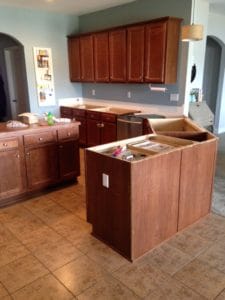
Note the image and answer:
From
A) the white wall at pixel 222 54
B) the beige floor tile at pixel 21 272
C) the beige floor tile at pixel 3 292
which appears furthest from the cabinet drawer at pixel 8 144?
the white wall at pixel 222 54

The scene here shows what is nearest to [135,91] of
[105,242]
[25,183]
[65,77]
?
[65,77]

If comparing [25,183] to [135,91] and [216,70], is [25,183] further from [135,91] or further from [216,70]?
[216,70]

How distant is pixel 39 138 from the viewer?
339cm

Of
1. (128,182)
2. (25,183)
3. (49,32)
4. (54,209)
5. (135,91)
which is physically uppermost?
(49,32)

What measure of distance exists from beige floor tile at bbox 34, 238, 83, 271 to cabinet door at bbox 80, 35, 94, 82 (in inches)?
152

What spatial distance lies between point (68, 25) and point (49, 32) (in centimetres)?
51

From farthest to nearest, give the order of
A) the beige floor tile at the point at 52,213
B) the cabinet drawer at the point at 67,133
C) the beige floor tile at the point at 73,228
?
1. the cabinet drawer at the point at 67,133
2. the beige floor tile at the point at 52,213
3. the beige floor tile at the point at 73,228

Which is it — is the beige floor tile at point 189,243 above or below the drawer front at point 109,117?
below

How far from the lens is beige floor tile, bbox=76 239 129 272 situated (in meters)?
2.27

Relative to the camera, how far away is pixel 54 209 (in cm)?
324

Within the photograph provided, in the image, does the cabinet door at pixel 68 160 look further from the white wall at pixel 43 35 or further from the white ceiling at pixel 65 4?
the white ceiling at pixel 65 4

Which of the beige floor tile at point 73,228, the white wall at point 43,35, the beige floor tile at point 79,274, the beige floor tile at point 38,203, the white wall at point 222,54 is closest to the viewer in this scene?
the beige floor tile at point 79,274

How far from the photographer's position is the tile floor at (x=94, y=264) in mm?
1992

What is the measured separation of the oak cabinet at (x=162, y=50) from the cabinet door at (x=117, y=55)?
1.84 ft
